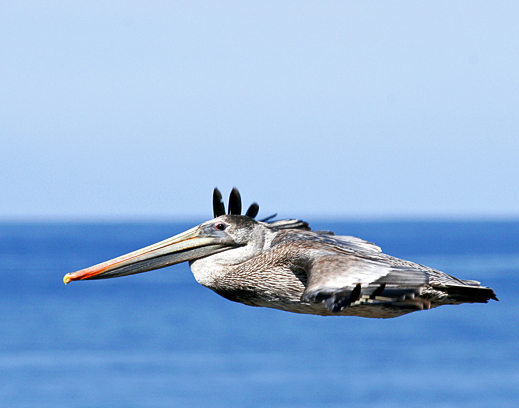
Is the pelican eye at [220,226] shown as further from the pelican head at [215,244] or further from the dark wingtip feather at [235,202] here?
the dark wingtip feather at [235,202]

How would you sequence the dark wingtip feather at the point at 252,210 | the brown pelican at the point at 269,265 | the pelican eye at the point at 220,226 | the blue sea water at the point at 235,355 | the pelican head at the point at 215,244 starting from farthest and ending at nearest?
the blue sea water at the point at 235,355
the dark wingtip feather at the point at 252,210
the pelican eye at the point at 220,226
the pelican head at the point at 215,244
the brown pelican at the point at 269,265

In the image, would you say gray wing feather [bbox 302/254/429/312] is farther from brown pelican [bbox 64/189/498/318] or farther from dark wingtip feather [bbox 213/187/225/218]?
Result: dark wingtip feather [bbox 213/187/225/218]

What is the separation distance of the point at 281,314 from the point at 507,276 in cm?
4055

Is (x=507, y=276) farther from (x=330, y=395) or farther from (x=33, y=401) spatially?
(x=33, y=401)

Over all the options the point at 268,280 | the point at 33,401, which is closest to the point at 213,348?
the point at 33,401

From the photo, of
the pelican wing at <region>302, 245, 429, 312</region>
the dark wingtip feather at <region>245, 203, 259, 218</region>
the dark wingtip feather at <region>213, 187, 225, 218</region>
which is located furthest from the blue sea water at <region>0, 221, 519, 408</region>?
the pelican wing at <region>302, 245, 429, 312</region>

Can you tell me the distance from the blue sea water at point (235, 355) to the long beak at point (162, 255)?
48.4 metres

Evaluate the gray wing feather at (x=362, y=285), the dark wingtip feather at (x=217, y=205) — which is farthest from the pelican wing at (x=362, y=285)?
the dark wingtip feather at (x=217, y=205)

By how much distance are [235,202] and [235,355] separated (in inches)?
2424

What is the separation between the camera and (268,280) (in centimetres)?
783

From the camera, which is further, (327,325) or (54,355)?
(327,325)

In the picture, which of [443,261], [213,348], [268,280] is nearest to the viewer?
[268,280]

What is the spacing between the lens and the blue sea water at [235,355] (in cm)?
5831

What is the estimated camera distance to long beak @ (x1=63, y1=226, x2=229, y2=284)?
7.74 metres
